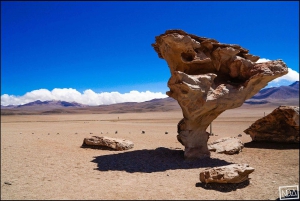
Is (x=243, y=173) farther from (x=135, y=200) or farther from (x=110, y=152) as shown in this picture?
(x=110, y=152)

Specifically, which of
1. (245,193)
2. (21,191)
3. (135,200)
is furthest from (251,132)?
(21,191)

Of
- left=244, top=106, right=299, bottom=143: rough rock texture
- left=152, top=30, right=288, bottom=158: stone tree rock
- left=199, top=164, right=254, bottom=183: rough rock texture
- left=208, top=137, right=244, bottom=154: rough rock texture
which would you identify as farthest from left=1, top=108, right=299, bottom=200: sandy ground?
left=152, top=30, right=288, bottom=158: stone tree rock

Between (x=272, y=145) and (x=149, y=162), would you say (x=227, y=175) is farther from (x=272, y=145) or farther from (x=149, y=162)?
(x=272, y=145)

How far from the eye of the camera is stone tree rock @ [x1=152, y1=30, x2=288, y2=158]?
36.9 feet

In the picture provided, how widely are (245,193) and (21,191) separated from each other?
678 centimetres

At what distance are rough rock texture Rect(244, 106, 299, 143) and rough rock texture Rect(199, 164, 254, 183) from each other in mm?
8343

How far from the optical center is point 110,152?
14.3 metres

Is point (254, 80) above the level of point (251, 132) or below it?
above

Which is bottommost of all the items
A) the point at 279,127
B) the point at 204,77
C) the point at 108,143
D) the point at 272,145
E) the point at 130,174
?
the point at 130,174

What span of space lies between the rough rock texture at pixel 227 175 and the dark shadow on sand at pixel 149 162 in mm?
2590

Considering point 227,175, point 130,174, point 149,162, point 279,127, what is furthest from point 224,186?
point 279,127

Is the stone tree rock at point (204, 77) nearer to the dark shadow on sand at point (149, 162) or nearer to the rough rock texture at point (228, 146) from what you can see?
the dark shadow on sand at point (149, 162)

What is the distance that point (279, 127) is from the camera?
51.3ft

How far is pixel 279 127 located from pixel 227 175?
9506 mm
